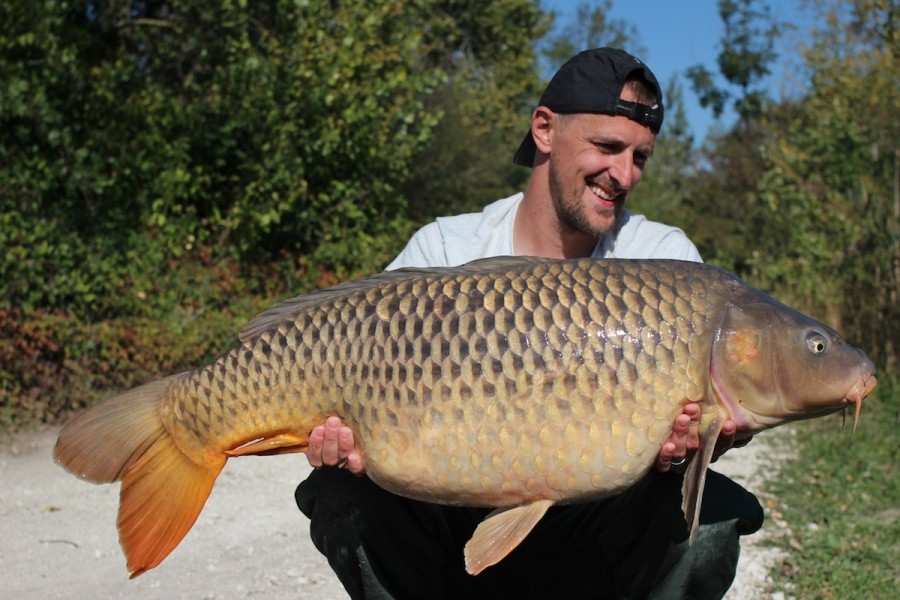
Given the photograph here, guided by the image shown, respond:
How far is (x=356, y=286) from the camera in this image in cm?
202

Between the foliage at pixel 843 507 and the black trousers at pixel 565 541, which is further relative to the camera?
the foliage at pixel 843 507

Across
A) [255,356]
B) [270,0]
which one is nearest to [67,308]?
[270,0]

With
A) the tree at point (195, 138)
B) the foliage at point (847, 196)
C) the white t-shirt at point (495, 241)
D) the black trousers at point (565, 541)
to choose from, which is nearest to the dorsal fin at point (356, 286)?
the black trousers at point (565, 541)

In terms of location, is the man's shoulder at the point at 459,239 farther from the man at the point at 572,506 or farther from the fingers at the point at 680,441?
the fingers at the point at 680,441

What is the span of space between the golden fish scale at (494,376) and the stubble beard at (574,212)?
1.97 feet

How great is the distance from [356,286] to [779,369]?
0.80 meters

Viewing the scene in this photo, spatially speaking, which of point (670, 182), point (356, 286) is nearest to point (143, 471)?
point (356, 286)

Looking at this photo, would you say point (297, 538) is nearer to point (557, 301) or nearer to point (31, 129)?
point (557, 301)

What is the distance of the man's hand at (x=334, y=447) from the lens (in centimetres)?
192

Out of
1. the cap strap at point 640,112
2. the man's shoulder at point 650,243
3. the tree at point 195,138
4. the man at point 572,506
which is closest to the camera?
the man at point 572,506

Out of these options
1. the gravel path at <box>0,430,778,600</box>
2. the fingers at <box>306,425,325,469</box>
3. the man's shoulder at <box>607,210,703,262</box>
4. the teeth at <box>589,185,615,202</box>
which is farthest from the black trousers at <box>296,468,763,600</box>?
the gravel path at <box>0,430,778,600</box>

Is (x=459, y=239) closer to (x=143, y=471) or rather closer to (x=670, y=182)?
(x=143, y=471)

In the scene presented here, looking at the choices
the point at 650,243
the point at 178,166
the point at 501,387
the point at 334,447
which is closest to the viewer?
the point at 501,387

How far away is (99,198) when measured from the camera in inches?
245
